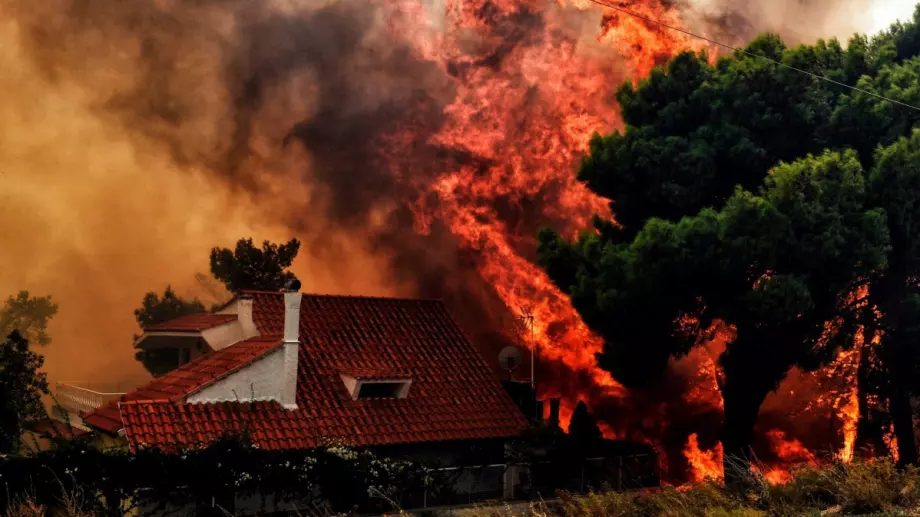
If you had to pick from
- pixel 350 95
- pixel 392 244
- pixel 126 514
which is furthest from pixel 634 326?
pixel 350 95

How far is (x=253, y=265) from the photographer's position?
41375 millimetres

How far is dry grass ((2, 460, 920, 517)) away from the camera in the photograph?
53.4 feet

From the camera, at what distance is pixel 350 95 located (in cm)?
4488

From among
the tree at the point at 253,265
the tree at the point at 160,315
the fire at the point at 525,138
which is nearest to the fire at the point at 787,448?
the fire at the point at 525,138

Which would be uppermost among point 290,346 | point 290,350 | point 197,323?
point 197,323

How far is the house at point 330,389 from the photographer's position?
73.9 feet

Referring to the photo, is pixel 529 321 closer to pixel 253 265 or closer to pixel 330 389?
pixel 253 265

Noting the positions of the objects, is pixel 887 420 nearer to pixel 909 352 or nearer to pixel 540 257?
pixel 909 352

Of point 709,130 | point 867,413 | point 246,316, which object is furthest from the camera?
point 867,413

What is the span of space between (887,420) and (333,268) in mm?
26424

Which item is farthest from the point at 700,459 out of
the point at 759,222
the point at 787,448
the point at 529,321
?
the point at 759,222

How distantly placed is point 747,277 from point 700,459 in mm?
11057

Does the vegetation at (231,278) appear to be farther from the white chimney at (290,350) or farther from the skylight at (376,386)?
the white chimney at (290,350)

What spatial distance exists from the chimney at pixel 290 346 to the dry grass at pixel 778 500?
6.41m
